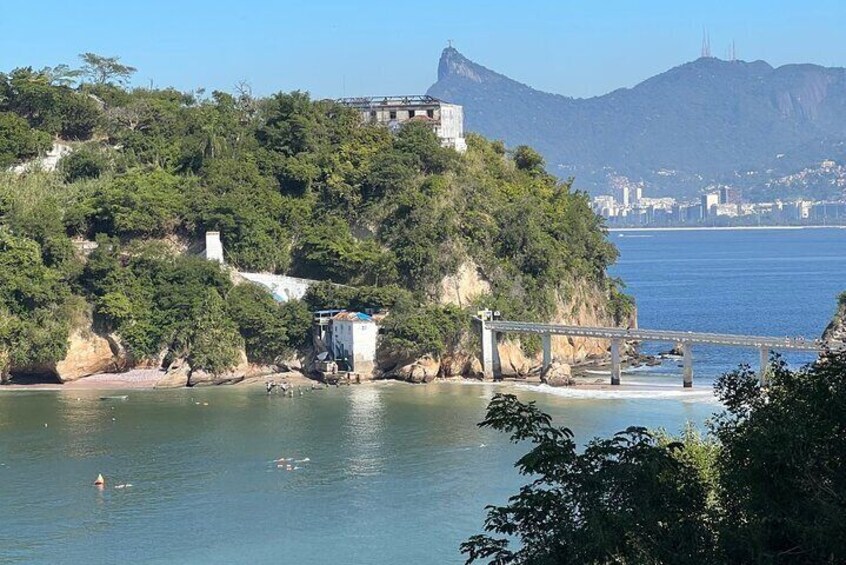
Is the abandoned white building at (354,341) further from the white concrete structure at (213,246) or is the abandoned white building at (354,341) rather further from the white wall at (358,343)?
the white concrete structure at (213,246)

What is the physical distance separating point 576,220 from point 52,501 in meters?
29.3

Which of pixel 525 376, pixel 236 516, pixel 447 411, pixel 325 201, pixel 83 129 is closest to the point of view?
pixel 236 516

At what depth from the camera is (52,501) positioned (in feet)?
94.9

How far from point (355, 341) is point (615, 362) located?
8.05 metres

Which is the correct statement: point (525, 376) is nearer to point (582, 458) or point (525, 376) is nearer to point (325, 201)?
point (325, 201)

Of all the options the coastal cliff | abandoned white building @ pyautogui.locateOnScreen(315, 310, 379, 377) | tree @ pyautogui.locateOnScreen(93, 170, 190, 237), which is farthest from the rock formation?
the coastal cliff

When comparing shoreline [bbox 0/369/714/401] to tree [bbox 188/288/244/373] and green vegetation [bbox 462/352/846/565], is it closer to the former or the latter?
tree [bbox 188/288/244/373]

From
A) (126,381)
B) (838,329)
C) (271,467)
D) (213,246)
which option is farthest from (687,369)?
(126,381)

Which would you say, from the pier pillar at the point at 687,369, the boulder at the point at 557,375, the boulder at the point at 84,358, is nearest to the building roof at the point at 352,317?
the boulder at the point at 557,375

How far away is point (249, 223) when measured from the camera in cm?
4928

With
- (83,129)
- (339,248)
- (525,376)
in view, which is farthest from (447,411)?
(83,129)

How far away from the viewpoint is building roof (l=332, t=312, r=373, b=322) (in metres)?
45.5

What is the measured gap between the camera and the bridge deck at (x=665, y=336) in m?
40.5

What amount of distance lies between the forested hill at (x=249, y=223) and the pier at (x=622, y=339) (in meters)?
1.20
